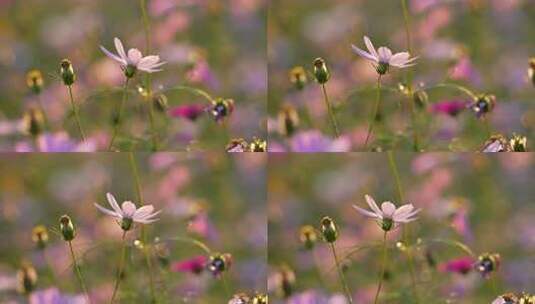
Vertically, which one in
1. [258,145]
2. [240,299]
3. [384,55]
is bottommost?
[240,299]

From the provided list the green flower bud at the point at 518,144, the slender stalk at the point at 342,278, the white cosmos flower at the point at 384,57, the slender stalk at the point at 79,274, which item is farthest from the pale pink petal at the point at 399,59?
the slender stalk at the point at 79,274

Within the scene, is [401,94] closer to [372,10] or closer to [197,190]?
[372,10]

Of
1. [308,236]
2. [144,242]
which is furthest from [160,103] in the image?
[308,236]

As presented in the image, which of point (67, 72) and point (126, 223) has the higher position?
point (67, 72)

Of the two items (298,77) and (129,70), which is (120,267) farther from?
(298,77)

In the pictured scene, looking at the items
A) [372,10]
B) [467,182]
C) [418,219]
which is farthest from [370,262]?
[372,10]

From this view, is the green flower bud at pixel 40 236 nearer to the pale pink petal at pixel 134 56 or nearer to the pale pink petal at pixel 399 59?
the pale pink petal at pixel 134 56
